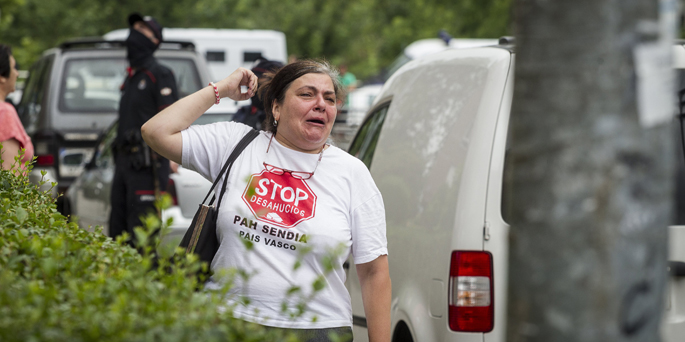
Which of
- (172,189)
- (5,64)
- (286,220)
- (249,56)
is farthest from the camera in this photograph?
(249,56)

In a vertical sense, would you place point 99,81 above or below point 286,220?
above

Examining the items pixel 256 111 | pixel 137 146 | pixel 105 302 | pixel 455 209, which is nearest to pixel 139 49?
pixel 137 146

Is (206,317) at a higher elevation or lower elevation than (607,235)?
lower

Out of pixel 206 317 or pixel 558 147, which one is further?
pixel 206 317

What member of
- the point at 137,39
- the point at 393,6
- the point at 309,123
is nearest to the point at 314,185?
the point at 309,123

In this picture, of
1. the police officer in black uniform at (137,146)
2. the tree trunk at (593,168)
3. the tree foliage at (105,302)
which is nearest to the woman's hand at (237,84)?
the tree foliage at (105,302)

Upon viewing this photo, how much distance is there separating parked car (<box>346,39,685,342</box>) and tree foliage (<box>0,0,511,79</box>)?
11.7 meters

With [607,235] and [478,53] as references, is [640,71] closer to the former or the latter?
[607,235]

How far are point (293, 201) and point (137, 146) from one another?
11.4 feet

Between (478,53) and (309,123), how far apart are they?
0.82 meters

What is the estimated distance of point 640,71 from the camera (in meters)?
1.48

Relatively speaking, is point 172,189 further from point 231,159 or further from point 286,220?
point 286,220

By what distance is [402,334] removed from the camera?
3.50m

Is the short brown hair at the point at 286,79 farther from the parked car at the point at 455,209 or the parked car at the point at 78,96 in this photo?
the parked car at the point at 78,96
